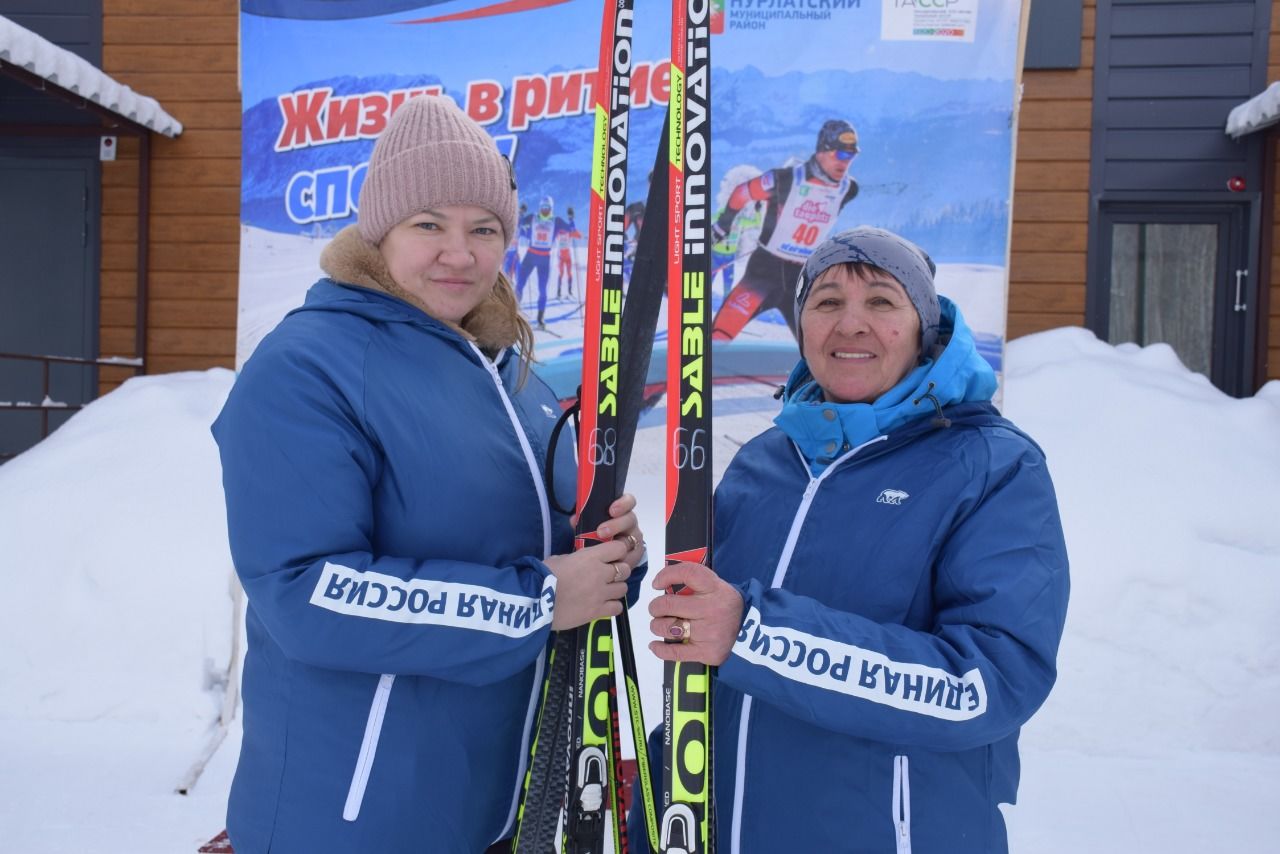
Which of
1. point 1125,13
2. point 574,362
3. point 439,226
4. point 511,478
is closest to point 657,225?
point 439,226

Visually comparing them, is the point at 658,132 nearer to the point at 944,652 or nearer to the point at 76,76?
the point at 944,652

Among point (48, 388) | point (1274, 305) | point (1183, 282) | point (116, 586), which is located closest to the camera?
point (116, 586)

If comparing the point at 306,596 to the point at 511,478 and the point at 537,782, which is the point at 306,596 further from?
the point at 537,782

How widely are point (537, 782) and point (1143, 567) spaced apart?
114 inches

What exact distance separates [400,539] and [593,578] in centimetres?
24

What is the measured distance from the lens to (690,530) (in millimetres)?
1229

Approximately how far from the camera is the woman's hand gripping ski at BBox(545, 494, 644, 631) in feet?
3.83

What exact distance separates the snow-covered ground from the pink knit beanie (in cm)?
200

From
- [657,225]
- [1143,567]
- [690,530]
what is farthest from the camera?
[1143,567]

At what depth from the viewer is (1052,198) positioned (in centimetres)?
561

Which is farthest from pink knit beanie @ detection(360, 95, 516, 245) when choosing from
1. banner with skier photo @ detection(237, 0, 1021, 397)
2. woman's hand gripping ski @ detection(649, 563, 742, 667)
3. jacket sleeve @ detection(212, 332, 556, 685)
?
banner with skier photo @ detection(237, 0, 1021, 397)

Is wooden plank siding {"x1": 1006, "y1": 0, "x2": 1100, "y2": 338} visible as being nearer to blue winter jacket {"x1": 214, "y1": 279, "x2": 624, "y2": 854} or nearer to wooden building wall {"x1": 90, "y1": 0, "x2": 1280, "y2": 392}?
wooden building wall {"x1": 90, "y1": 0, "x2": 1280, "y2": 392}

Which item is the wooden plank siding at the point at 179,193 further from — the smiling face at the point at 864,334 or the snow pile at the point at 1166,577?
the smiling face at the point at 864,334

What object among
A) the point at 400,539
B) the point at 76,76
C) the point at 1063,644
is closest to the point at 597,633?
the point at 400,539
